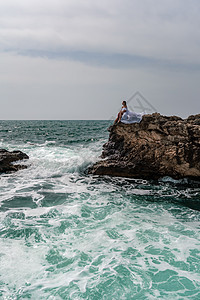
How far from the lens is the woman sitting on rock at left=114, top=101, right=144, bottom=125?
→ 31.9 feet

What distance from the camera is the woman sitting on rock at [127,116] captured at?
9.71 meters

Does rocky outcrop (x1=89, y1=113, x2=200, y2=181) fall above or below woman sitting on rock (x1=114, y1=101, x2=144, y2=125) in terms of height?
below

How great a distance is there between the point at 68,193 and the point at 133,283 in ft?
15.1

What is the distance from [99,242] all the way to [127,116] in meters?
6.13

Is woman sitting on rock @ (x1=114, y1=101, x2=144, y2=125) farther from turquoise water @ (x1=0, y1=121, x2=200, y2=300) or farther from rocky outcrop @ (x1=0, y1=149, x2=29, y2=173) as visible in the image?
rocky outcrop @ (x1=0, y1=149, x2=29, y2=173)

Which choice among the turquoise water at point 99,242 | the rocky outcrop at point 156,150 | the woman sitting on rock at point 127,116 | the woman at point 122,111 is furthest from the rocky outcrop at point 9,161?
the woman sitting on rock at point 127,116

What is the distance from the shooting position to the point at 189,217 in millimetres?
6137

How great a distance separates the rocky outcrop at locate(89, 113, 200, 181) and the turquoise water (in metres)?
0.87

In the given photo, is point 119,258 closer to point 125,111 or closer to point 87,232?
point 87,232

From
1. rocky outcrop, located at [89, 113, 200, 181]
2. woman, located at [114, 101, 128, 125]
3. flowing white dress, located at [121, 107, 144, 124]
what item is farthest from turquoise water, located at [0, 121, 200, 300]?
woman, located at [114, 101, 128, 125]

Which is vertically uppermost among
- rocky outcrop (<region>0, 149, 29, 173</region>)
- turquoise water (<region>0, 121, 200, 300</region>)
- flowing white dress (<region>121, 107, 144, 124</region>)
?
flowing white dress (<region>121, 107, 144, 124</region>)

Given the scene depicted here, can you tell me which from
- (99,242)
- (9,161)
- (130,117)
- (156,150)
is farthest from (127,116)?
(99,242)

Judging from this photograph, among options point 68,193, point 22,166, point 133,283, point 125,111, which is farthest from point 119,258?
point 22,166

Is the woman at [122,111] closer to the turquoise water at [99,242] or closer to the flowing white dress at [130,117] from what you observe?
the flowing white dress at [130,117]
